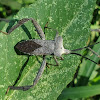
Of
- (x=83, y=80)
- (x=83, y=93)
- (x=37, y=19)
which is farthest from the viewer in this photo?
(x=83, y=80)

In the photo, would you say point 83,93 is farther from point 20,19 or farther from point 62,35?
point 20,19

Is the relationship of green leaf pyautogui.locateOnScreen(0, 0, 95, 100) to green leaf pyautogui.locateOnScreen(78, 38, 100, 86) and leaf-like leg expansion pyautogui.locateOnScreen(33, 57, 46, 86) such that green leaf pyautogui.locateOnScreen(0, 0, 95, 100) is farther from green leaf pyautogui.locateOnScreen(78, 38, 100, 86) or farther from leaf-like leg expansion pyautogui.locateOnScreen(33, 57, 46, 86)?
green leaf pyautogui.locateOnScreen(78, 38, 100, 86)

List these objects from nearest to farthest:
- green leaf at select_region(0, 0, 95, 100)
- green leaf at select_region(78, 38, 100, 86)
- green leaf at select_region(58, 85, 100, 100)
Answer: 1. green leaf at select_region(0, 0, 95, 100)
2. green leaf at select_region(58, 85, 100, 100)
3. green leaf at select_region(78, 38, 100, 86)

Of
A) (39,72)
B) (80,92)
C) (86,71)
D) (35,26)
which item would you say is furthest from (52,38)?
(86,71)

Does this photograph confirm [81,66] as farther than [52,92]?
Yes

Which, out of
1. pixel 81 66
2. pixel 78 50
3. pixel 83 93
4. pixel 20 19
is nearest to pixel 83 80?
pixel 81 66

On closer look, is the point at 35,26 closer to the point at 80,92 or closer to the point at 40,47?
the point at 40,47

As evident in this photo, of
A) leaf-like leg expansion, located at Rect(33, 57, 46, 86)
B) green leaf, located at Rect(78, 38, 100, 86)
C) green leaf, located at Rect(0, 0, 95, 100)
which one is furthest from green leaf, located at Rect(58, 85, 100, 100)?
leaf-like leg expansion, located at Rect(33, 57, 46, 86)

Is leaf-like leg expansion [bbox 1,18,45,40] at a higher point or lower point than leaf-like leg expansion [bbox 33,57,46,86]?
higher
